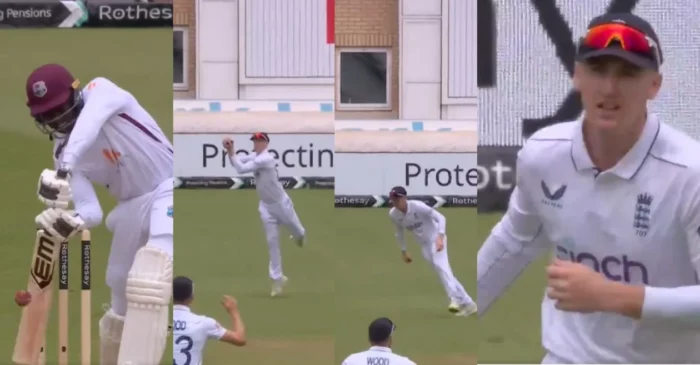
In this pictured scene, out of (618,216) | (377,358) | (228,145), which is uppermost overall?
(228,145)

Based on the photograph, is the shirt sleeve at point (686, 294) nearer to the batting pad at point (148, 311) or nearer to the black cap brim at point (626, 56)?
the black cap brim at point (626, 56)

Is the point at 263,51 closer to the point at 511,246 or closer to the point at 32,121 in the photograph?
the point at 32,121

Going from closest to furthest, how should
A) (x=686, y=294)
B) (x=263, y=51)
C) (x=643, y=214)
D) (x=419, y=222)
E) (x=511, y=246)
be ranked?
1. (x=686, y=294)
2. (x=643, y=214)
3. (x=511, y=246)
4. (x=419, y=222)
5. (x=263, y=51)

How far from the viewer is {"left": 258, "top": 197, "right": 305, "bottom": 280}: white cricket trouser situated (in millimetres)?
3705

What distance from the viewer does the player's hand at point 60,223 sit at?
3.79 m

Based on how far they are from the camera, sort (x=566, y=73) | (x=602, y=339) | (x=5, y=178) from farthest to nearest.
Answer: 1. (x=5, y=178)
2. (x=566, y=73)
3. (x=602, y=339)

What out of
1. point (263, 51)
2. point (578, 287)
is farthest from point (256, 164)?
point (578, 287)

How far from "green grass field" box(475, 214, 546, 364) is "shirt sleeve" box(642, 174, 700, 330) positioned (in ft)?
1.76

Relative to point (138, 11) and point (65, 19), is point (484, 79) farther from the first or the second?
point (65, 19)

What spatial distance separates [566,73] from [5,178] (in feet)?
7.05

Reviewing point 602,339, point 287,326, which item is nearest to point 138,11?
point 287,326

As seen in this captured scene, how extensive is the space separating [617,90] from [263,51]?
130 centimetres

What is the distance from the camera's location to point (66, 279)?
383 centimetres

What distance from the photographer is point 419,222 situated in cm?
356
